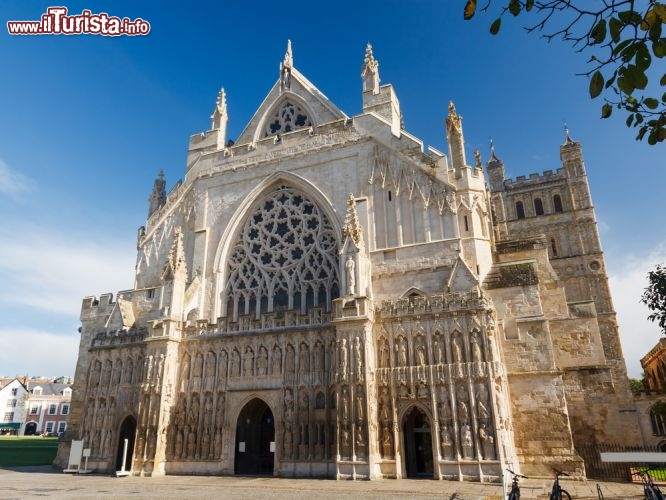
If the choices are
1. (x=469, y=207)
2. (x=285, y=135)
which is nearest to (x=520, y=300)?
(x=469, y=207)

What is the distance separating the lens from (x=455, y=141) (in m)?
20.9

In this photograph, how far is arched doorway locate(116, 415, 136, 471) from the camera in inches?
814

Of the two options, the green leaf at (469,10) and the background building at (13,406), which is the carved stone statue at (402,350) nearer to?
the green leaf at (469,10)

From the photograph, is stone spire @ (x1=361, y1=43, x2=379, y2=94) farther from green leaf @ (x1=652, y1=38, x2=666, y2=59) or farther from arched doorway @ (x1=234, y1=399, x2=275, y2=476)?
green leaf @ (x1=652, y1=38, x2=666, y2=59)

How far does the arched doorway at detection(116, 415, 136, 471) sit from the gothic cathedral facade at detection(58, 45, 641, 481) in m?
0.10

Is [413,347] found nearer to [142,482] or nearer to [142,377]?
[142,482]

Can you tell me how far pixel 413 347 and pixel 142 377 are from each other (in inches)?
485

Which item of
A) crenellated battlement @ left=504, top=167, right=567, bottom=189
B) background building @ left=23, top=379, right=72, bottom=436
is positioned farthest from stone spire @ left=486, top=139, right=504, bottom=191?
background building @ left=23, top=379, right=72, bottom=436

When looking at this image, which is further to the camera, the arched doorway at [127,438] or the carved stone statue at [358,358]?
the arched doorway at [127,438]

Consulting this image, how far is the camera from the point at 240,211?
24.2 meters

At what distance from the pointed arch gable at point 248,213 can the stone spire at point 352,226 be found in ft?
6.29

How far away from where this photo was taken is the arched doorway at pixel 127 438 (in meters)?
20.7

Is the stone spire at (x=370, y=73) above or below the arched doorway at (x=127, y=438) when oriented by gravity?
above

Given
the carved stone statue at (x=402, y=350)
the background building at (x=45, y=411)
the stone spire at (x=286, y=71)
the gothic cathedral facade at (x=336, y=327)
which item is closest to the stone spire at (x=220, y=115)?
the gothic cathedral facade at (x=336, y=327)
